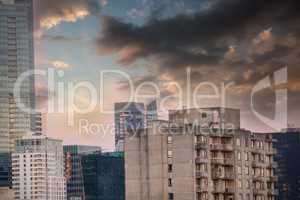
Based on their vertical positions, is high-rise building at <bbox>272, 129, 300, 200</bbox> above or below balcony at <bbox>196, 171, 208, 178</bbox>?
below

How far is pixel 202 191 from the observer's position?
6088 centimetres

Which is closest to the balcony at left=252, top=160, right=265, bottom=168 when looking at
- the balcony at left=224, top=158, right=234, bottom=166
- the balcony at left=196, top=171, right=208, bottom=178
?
the balcony at left=224, top=158, right=234, bottom=166

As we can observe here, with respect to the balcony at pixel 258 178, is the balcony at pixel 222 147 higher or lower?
higher

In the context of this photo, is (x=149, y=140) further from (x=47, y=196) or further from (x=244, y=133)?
(x=47, y=196)

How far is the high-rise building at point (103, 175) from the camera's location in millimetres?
181875

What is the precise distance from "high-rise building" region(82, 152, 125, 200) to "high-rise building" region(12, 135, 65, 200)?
331 inches

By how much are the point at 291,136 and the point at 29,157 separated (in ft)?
234

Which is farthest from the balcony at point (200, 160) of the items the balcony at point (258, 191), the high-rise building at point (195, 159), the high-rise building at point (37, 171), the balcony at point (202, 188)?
the high-rise building at point (37, 171)

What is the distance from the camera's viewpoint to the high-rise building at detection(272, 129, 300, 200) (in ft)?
452

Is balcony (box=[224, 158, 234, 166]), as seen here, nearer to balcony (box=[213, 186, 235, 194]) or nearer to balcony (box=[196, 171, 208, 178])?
balcony (box=[213, 186, 235, 194])

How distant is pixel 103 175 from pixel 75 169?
8648 mm

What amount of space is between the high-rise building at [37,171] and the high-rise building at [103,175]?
840cm

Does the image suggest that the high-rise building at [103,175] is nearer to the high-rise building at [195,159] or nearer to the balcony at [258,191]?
the balcony at [258,191]

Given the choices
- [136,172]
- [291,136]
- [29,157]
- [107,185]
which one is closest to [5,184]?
[29,157]
